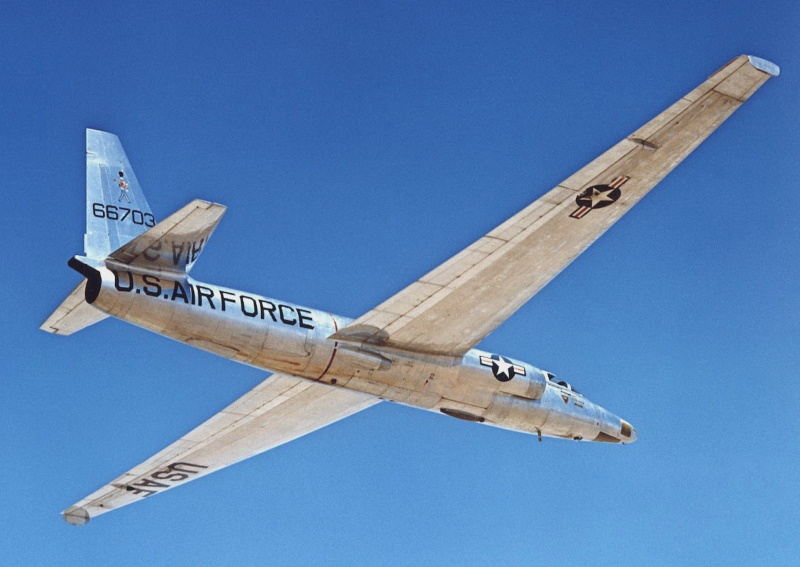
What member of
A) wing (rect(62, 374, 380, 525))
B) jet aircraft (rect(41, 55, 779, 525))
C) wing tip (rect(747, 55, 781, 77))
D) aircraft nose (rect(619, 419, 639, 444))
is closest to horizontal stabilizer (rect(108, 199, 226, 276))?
jet aircraft (rect(41, 55, 779, 525))

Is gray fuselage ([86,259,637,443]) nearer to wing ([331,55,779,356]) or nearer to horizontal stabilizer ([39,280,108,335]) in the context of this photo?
wing ([331,55,779,356])

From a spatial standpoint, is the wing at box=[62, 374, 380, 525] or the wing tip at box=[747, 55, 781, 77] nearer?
the wing tip at box=[747, 55, 781, 77]

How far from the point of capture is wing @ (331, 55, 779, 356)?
856 inches

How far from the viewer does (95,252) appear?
2341 cm

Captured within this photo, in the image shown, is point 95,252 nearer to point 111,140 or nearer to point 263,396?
point 111,140

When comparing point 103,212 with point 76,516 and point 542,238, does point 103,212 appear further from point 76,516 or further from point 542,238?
point 76,516

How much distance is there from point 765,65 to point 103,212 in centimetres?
1375

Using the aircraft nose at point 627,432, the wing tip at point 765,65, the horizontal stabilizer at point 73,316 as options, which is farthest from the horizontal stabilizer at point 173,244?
the aircraft nose at point 627,432

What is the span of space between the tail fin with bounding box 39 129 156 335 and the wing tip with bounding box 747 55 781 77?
13.2m

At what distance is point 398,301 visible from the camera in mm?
24609

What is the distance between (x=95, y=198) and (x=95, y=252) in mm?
1479

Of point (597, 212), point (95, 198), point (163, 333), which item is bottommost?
point (163, 333)

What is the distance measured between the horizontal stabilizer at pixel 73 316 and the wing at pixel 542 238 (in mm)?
5341

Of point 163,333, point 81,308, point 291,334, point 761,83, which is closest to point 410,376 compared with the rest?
point 291,334
